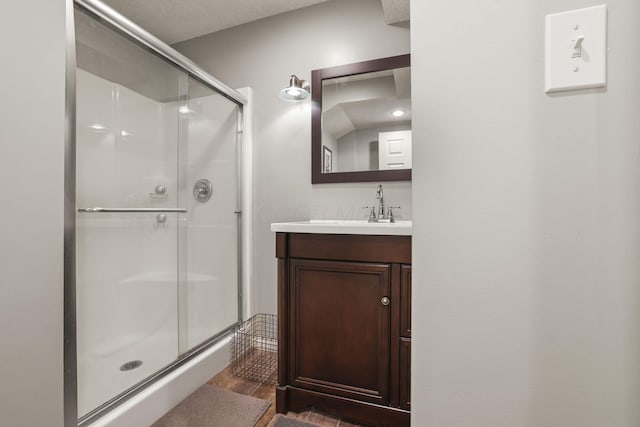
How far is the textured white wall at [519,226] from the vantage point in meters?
0.40

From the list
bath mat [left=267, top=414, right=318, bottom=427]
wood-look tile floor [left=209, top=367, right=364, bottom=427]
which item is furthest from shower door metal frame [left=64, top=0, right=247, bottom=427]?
bath mat [left=267, top=414, right=318, bottom=427]

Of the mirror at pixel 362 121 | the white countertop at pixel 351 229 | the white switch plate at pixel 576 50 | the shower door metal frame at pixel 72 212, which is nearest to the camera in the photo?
the white switch plate at pixel 576 50

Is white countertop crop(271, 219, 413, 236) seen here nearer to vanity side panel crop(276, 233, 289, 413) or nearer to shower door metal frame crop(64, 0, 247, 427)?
vanity side panel crop(276, 233, 289, 413)

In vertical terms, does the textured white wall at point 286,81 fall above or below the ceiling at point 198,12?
below

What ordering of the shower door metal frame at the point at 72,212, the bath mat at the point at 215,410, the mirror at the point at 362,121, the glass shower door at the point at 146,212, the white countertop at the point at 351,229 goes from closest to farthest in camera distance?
the shower door metal frame at the point at 72,212 < the white countertop at the point at 351,229 < the bath mat at the point at 215,410 < the glass shower door at the point at 146,212 < the mirror at the point at 362,121

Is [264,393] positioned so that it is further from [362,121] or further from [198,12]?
[198,12]

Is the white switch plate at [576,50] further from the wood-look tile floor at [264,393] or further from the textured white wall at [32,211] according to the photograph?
the wood-look tile floor at [264,393]

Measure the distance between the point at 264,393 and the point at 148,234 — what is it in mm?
1109

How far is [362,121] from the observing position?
1.74m

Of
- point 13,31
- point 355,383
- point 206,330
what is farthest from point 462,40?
point 206,330

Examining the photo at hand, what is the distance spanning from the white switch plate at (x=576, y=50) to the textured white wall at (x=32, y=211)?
121 centimetres

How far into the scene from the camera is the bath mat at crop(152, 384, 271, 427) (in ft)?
4.03

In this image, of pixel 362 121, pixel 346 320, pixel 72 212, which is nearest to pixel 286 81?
pixel 362 121

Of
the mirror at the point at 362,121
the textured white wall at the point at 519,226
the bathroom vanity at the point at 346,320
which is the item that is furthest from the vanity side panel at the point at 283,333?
the textured white wall at the point at 519,226
